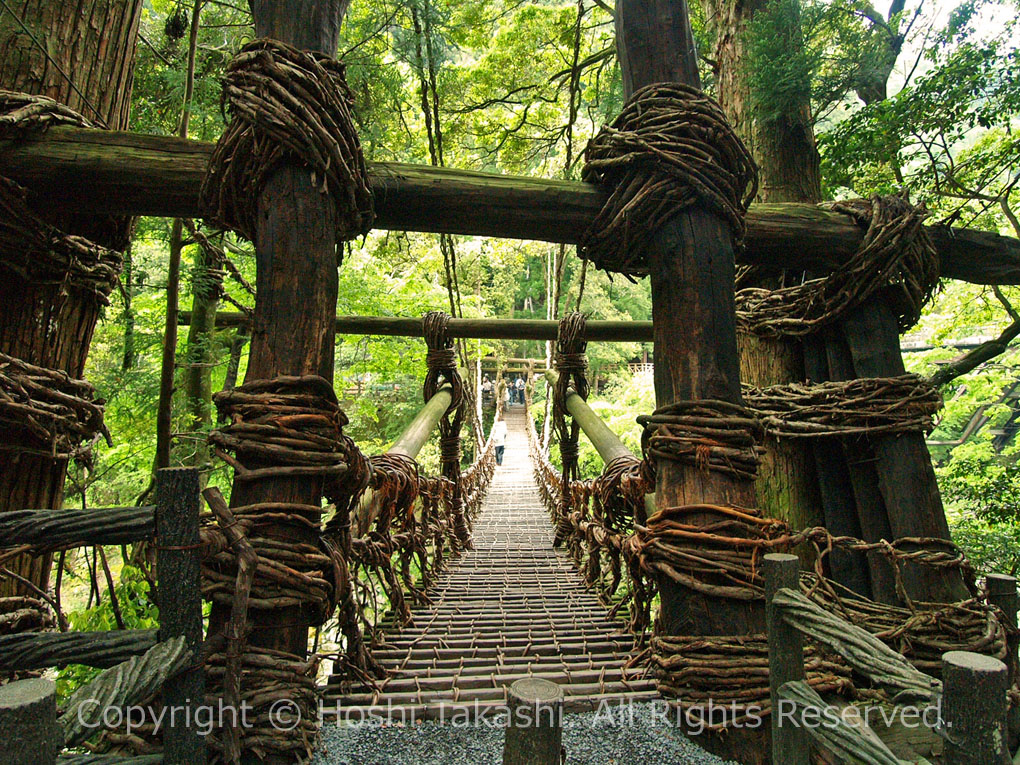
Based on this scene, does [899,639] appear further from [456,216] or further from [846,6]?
[846,6]

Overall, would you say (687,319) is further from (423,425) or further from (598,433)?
(423,425)

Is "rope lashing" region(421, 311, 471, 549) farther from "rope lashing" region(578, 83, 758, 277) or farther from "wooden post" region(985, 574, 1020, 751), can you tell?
"wooden post" region(985, 574, 1020, 751)

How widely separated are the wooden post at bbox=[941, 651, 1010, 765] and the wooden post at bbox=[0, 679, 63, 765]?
967 millimetres

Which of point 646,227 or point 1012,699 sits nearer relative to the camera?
point 1012,699

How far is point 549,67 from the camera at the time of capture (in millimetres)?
5070

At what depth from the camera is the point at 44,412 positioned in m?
1.12

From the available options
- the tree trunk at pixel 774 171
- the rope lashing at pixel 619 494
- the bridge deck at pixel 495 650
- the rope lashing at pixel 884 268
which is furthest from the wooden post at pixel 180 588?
the rope lashing at pixel 884 268

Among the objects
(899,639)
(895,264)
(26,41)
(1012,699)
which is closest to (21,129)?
(26,41)

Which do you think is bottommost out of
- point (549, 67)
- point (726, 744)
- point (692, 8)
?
point (726, 744)

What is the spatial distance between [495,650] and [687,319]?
112 centimetres

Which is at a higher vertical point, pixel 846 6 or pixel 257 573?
pixel 846 6

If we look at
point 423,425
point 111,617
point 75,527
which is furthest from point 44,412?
point 423,425

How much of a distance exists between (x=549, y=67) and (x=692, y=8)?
189 cm

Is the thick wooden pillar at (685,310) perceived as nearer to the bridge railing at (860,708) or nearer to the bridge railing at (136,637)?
the bridge railing at (860,708)
